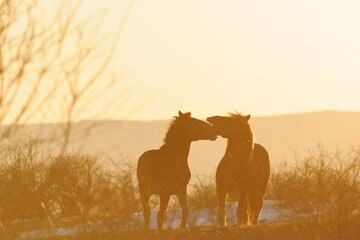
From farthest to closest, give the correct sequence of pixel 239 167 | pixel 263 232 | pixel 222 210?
pixel 239 167 → pixel 222 210 → pixel 263 232

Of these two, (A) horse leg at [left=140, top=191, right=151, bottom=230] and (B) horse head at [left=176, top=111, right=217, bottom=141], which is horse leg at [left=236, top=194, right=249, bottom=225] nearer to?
(A) horse leg at [left=140, top=191, right=151, bottom=230]

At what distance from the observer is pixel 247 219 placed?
14180 mm

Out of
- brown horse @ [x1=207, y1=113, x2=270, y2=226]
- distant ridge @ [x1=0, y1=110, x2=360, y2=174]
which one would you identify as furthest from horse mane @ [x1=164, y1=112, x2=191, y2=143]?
distant ridge @ [x1=0, y1=110, x2=360, y2=174]

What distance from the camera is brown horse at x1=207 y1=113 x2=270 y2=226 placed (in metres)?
14.1

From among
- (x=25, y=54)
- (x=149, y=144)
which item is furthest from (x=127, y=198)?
(x=149, y=144)

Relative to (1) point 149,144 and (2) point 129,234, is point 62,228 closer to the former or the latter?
(2) point 129,234

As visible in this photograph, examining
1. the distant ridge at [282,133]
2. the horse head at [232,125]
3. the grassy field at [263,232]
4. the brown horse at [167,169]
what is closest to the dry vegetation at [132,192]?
the grassy field at [263,232]

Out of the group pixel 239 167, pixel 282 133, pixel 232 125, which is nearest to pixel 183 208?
pixel 239 167

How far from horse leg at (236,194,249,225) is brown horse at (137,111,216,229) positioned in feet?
3.13

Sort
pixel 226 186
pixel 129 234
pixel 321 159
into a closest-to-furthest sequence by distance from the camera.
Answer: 1. pixel 129 234
2. pixel 321 159
3. pixel 226 186

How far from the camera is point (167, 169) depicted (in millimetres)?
14859

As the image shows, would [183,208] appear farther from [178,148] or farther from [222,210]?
[178,148]

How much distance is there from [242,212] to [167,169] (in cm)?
164

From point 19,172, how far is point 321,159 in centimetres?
1086
